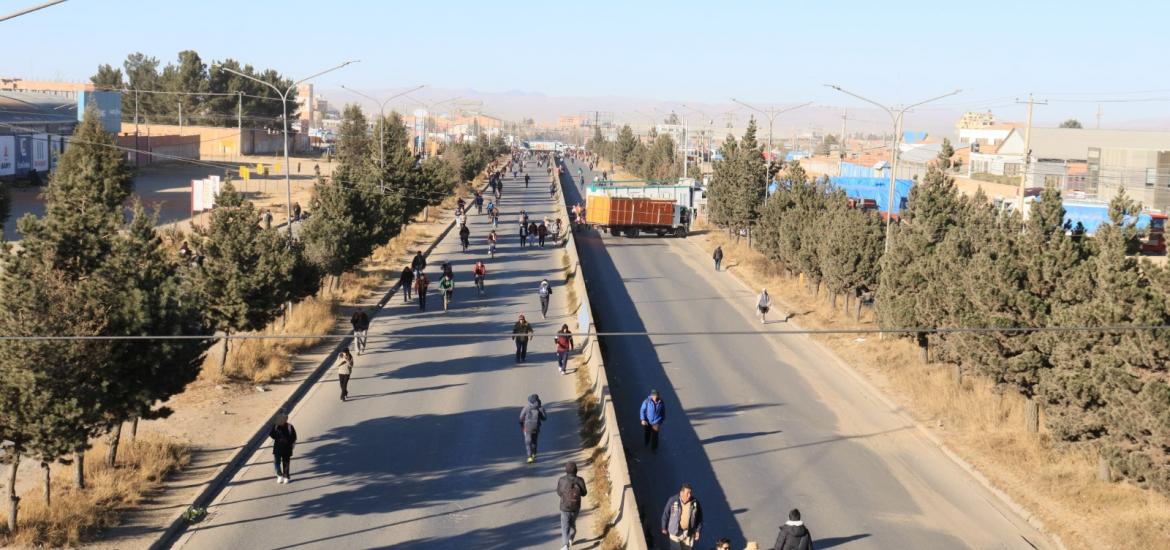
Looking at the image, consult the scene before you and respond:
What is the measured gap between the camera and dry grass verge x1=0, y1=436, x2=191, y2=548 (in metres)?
13.0

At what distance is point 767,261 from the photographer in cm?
4447

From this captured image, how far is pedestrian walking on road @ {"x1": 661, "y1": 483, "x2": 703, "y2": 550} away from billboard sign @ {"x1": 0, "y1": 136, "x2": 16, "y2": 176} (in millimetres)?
56346

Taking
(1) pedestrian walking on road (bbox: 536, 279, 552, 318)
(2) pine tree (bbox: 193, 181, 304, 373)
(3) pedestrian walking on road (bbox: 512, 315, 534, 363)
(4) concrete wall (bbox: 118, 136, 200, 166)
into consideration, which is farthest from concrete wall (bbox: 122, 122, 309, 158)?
(3) pedestrian walking on road (bbox: 512, 315, 534, 363)

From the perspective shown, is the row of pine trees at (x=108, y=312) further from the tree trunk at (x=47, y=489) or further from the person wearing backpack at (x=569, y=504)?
the person wearing backpack at (x=569, y=504)

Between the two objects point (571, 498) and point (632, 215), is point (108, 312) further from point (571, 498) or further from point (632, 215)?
point (632, 215)

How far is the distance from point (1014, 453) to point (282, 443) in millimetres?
11528

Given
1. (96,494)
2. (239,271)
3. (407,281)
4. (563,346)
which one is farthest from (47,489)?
(407,281)

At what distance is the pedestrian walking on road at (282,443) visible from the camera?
15.1 meters

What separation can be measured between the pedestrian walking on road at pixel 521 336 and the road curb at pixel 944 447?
23.6ft

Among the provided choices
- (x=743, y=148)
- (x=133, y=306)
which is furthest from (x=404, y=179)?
(x=133, y=306)

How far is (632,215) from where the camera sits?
180 ft

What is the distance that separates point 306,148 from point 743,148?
93564 millimetres

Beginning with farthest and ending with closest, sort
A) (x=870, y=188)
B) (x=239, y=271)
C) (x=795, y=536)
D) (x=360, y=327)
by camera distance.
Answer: (x=870, y=188)
(x=360, y=327)
(x=239, y=271)
(x=795, y=536)

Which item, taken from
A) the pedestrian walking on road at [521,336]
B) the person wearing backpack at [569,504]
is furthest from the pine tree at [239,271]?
the person wearing backpack at [569,504]
